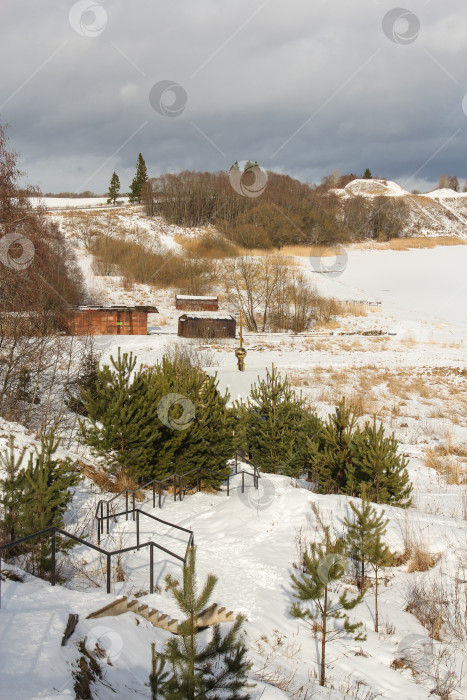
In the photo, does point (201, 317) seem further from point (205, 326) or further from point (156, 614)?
point (156, 614)

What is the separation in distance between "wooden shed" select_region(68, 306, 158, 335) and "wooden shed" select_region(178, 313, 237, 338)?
3236 mm

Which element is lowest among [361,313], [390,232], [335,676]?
[335,676]

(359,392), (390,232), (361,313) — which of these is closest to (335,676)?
(359,392)

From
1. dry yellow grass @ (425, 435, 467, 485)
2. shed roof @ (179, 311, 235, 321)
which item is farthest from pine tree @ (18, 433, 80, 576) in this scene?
shed roof @ (179, 311, 235, 321)

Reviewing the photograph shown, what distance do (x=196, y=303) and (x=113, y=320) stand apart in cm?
1152

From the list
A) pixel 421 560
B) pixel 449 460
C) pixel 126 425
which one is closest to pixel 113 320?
pixel 126 425

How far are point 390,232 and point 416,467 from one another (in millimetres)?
98179

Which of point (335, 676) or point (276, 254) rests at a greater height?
point (276, 254)

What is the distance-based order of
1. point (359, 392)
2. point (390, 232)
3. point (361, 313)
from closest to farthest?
point (359, 392), point (361, 313), point (390, 232)

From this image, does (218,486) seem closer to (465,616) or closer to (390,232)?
(465,616)

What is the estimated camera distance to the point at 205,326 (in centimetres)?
3706

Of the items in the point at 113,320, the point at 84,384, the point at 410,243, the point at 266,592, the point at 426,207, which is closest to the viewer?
the point at 266,592

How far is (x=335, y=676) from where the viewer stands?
18.1 feet

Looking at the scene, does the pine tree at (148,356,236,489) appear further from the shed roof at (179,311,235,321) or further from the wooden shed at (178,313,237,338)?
the shed roof at (179,311,235,321)
